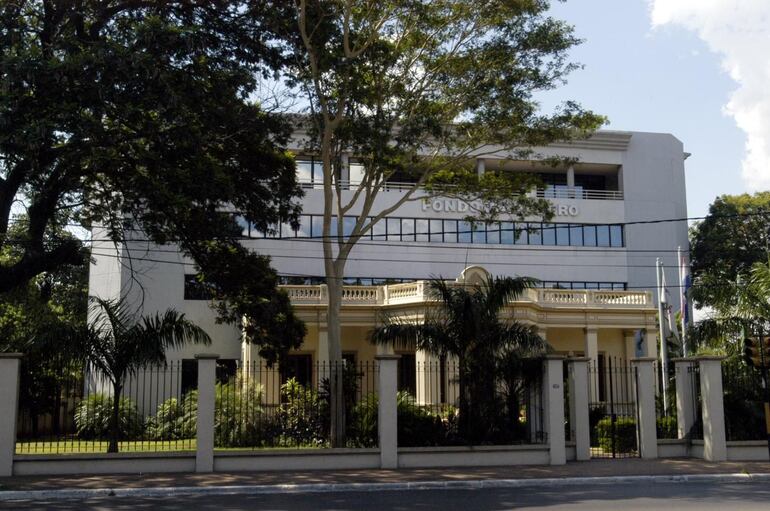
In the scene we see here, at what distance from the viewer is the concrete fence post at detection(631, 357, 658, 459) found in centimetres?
1972

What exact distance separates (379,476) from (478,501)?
3.45 metres

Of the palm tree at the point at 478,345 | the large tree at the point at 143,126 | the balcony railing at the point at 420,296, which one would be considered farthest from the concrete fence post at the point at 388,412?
the balcony railing at the point at 420,296

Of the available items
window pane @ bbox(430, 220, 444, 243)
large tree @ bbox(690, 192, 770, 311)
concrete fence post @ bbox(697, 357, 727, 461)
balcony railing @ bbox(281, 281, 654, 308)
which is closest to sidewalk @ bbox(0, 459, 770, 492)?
concrete fence post @ bbox(697, 357, 727, 461)

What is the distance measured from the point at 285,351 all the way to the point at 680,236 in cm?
3214

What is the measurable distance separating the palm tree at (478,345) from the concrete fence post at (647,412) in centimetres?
256

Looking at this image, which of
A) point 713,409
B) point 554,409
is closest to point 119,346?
point 554,409

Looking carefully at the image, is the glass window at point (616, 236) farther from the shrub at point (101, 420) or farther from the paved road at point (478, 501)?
the paved road at point (478, 501)

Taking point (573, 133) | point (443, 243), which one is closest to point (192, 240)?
point (573, 133)

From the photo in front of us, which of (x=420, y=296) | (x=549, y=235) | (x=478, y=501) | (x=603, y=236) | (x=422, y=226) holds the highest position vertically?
(x=422, y=226)

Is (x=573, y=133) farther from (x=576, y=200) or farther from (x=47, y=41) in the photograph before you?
(x=576, y=200)

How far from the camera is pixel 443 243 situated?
41.6m

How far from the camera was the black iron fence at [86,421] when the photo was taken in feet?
59.4

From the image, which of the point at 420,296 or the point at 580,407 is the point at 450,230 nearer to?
the point at 420,296

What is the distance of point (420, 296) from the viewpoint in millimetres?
31969
